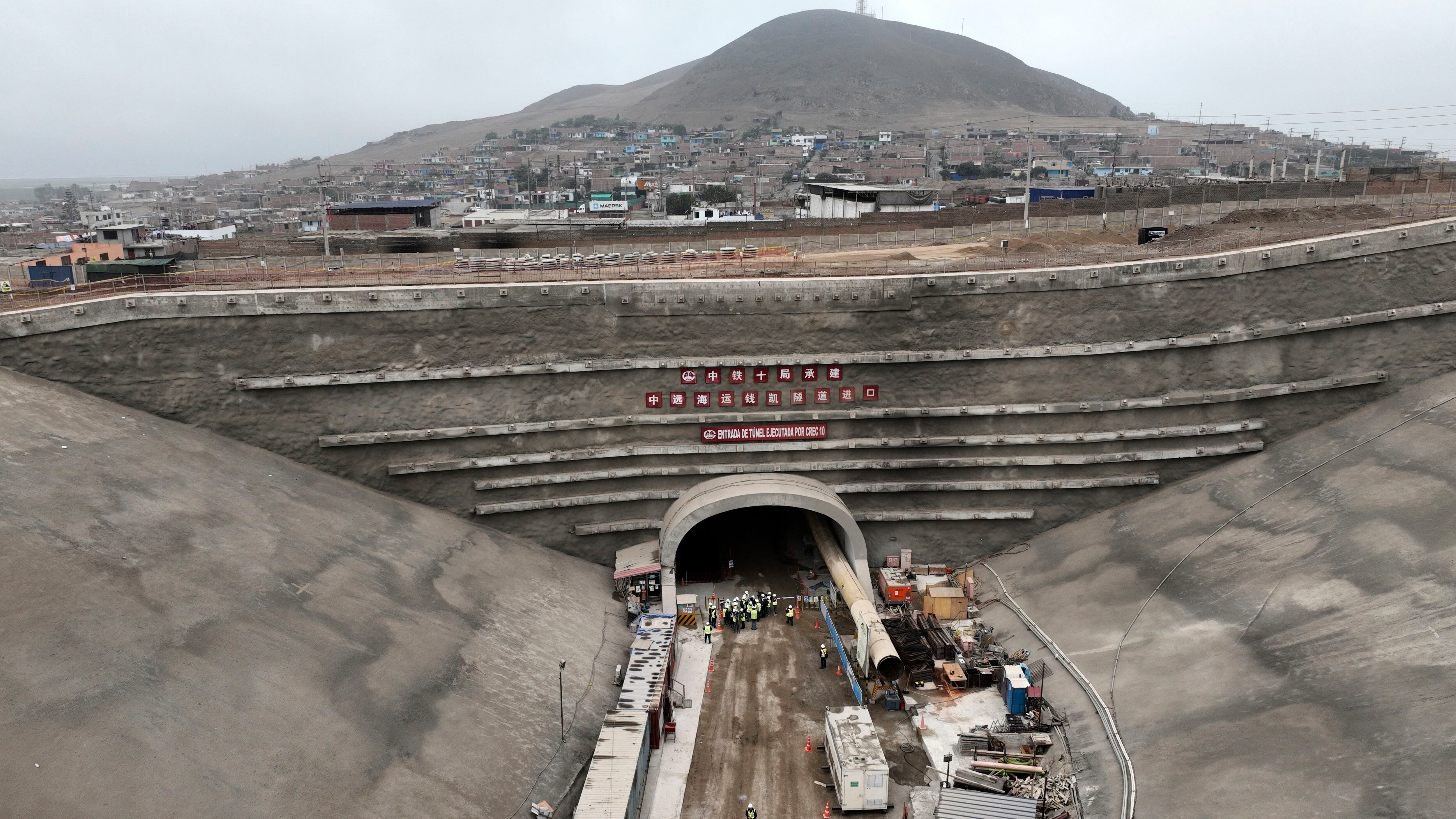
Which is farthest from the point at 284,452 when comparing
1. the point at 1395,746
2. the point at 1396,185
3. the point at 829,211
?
the point at 1396,185

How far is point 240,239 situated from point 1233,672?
51.8 meters

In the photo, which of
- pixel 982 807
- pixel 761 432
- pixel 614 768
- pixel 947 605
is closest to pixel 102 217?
pixel 761 432

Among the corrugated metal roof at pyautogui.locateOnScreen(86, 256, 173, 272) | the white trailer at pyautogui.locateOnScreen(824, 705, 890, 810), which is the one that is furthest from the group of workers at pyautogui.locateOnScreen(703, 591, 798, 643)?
the corrugated metal roof at pyautogui.locateOnScreen(86, 256, 173, 272)

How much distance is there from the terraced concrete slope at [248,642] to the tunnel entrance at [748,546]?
16.3 ft

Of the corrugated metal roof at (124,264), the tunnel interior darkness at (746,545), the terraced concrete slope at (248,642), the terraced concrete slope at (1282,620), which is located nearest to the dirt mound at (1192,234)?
the terraced concrete slope at (1282,620)

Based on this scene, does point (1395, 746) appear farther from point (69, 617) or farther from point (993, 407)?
point (69, 617)

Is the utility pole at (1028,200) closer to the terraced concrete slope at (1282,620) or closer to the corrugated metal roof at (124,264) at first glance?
the terraced concrete slope at (1282,620)

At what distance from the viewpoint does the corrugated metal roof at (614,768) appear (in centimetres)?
1989

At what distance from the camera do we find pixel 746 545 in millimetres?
37312

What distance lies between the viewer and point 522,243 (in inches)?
2158

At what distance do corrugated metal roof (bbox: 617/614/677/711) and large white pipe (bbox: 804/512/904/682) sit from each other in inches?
224

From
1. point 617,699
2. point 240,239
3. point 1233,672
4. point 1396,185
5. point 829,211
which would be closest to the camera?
point 1233,672

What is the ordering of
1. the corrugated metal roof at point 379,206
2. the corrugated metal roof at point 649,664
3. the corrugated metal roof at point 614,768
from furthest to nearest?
1. the corrugated metal roof at point 379,206
2. the corrugated metal roof at point 649,664
3. the corrugated metal roof at point 614,768

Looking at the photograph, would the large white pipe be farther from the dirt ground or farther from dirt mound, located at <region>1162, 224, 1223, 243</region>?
dirt mound, located at <region>1162, 224, 1223, 243</region>
